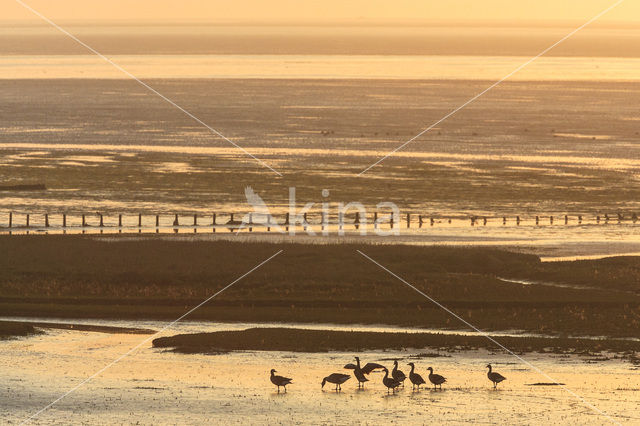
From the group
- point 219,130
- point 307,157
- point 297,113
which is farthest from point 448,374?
point 297,113

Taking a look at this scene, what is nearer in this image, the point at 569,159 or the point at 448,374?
the point at 448,374

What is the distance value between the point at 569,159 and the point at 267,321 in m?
67.8

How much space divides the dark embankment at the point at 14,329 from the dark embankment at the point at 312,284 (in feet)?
9.93

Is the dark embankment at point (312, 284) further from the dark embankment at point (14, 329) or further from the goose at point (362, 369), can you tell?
the goose at point (362, 369)

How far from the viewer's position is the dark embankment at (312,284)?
153 ft

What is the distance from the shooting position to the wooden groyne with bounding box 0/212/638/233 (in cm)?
6938

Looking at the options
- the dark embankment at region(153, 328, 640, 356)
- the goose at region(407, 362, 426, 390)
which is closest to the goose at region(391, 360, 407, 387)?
the goose at region(407, 362, 426, 390)

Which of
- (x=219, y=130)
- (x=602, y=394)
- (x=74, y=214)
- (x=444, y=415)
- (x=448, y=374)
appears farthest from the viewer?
(x=219, y=130)

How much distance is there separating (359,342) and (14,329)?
39.4 feet

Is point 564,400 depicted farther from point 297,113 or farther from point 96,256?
A: point 297,113

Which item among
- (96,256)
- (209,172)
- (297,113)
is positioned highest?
(297,113)

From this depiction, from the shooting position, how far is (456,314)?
4675 centimetres

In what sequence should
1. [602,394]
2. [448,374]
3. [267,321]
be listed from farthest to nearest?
[267,321] < [448,374] < [602,394]

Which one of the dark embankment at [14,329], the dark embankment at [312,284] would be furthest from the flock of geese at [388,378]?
the dark embankment at [14,329]
